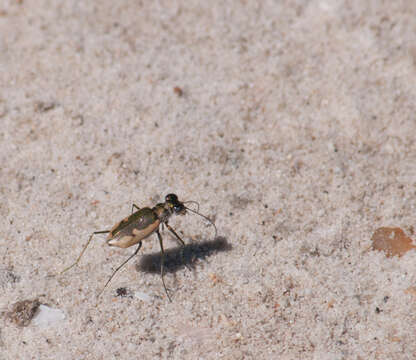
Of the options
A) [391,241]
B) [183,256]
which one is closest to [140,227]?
[183,256]

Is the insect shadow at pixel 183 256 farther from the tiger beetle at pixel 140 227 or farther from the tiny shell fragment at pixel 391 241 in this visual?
the tiny shell fragment at pixel 391 241

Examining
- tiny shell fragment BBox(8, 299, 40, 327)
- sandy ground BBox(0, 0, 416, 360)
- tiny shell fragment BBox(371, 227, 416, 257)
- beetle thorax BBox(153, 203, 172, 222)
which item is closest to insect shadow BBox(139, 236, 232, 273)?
sandy ground BBox(0, 0, 416, 360)

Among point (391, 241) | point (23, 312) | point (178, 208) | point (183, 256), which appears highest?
point (178, 208)

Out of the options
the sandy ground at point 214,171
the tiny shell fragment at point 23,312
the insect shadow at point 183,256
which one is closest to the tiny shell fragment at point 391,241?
the sandy ground at point 214,171

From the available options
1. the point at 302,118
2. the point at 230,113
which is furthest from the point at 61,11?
the point at 302,118

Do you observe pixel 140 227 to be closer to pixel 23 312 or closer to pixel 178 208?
pixel 178 208
